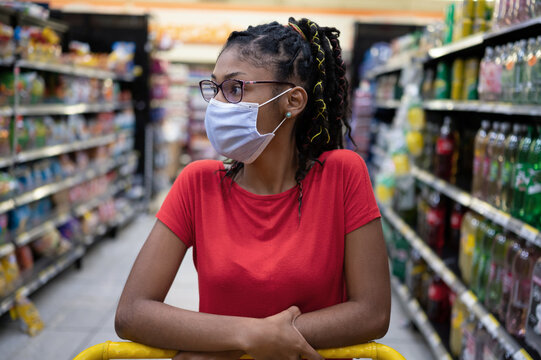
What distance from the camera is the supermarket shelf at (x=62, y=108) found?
4.00 meters

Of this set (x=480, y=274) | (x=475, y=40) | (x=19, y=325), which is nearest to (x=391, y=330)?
(x=480, y=274)

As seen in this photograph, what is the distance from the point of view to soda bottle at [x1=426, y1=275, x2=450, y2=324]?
340 centimetres

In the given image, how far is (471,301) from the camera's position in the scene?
2.52m

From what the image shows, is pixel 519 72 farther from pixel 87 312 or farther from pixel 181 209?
pixel 87 312

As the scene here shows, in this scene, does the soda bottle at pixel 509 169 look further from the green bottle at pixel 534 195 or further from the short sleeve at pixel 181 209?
the short sleeve at pixel 181 209

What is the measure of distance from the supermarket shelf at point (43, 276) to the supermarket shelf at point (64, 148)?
3.03ft

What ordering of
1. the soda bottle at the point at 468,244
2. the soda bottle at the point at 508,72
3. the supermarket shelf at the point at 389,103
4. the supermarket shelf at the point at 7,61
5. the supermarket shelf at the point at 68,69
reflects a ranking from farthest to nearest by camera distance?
the supermarket shelf at the point at 389,103 < the supermarket shelf at the point at 68,69 < the supermarket shelf at the point at 7,61 < the soda bottle at the point at 468,244 < the soda bottle at the point at 508,72

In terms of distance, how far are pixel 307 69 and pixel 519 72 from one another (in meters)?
1.44

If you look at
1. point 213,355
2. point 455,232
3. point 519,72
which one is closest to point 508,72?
point 519,72

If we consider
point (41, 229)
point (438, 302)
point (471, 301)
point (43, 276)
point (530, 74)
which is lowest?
point (43, 276)

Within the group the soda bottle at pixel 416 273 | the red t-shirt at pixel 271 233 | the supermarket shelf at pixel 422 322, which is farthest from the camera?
the soda bottle at pixel 416 273

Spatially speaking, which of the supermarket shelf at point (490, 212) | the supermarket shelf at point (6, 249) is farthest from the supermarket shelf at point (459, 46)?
the supermarket shelf at point (6, 249)

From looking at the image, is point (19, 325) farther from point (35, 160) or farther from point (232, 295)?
point (232, 295)

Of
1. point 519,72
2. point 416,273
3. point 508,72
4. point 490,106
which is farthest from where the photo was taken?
point 416,273
